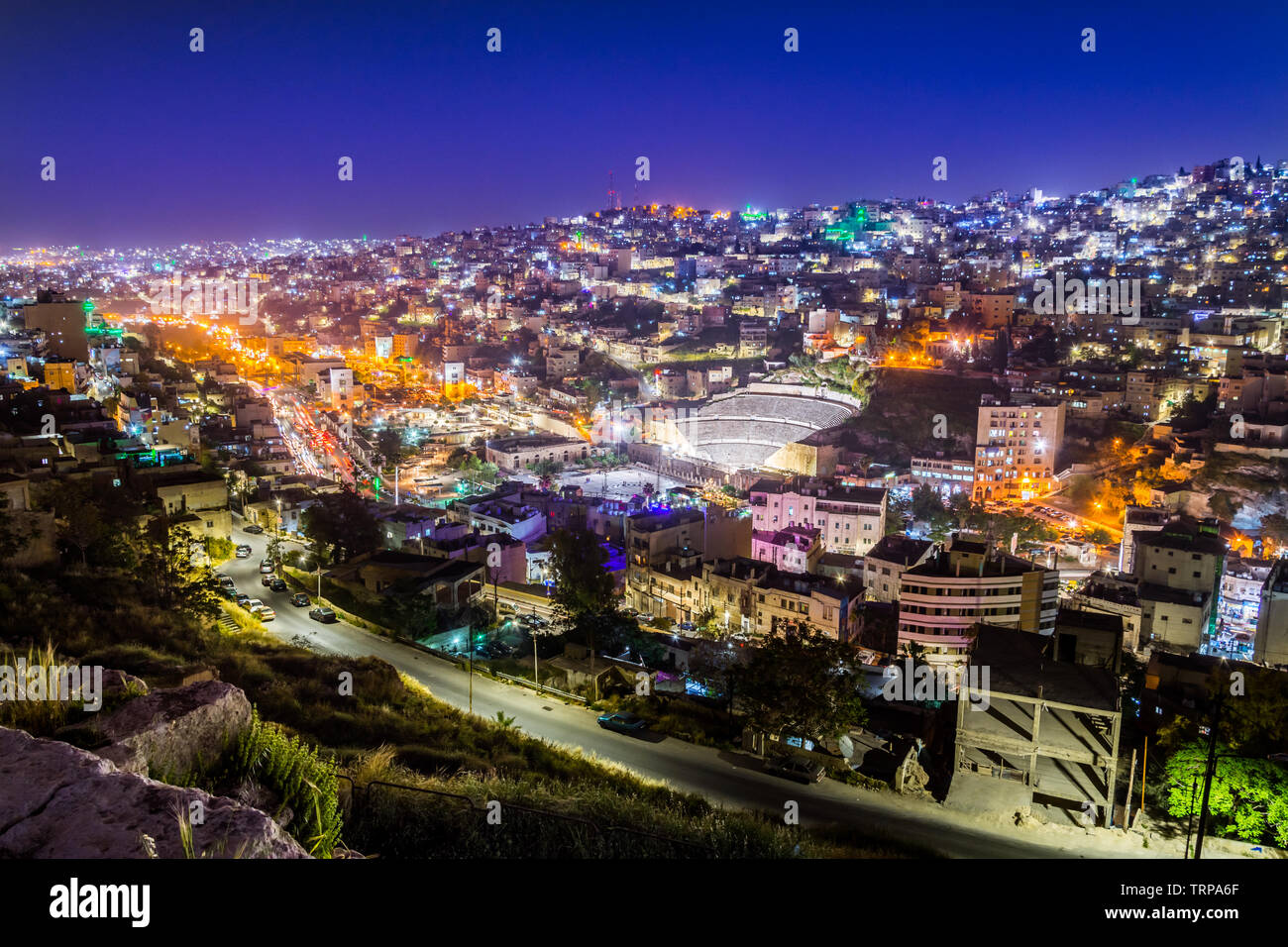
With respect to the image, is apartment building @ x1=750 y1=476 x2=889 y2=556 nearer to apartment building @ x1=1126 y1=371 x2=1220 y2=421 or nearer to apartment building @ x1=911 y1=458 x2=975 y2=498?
apartment building @ x1=911 y1=458 x2=975 y2=498

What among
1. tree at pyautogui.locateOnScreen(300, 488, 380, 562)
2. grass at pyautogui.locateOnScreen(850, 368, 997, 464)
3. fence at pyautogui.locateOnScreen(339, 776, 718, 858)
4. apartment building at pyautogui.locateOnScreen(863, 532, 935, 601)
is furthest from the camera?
grass at pyautogui.locateOnScreen(850, 368, 997, 464)

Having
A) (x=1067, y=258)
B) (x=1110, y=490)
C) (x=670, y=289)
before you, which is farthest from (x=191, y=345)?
(x=1067, y=258)

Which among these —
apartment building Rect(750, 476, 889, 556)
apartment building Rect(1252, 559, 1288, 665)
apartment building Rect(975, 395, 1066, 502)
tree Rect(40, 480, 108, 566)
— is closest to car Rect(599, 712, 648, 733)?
tree Rect(40, 480, 108, 566)

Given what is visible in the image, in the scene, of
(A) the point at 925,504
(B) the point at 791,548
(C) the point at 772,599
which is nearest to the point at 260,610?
(C) the point at 772,599

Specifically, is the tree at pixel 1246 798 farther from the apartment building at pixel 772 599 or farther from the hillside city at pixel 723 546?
the apartment building at pixel 772 599

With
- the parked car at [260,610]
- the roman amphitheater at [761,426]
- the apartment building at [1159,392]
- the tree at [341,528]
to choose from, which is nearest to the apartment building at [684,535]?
the tree at [341,528]

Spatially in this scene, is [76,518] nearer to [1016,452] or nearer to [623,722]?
[623,722]
